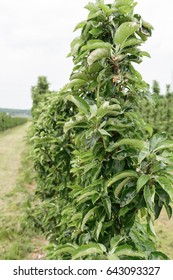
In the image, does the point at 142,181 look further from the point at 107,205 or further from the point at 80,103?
the point at 80,103

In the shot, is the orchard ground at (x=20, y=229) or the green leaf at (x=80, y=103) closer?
the green leaf at (x=80, y=103)

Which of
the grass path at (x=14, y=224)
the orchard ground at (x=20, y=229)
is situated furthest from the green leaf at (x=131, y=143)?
the grass path at (x=14, y=224)

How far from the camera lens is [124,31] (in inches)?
60.4

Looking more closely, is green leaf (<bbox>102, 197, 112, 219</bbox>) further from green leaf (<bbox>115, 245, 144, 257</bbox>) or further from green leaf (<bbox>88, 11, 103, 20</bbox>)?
green leaf (<bbox>88, 11, 103, 20</bbox>)

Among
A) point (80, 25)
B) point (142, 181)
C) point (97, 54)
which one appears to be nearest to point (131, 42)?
point (97, 54)

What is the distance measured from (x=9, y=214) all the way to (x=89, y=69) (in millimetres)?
5270

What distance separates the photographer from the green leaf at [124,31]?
4.97 ft

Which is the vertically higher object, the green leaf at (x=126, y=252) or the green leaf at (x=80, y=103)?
the green leaf at (x=80, y=103)

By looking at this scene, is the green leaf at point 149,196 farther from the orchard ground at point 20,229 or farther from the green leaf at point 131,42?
the orchard ground at point 20,229

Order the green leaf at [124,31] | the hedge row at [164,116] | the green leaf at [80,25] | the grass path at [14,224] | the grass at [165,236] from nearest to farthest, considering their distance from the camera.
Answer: the green leaf at [124,31]
the green leaf at [80,25]
the grass path at [14,224]
the grass at [165,236]
the hedge row at [164,116]

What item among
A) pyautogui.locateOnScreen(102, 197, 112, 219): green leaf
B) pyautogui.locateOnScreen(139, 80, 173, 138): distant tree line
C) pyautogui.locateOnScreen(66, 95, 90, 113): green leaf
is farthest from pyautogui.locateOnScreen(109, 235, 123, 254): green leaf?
pyautogui.locateOnScreen(139, 80, 173, 138): distant tree line

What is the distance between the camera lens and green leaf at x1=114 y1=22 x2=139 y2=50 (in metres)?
1.51
